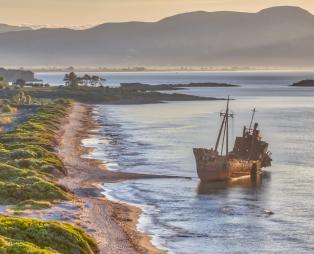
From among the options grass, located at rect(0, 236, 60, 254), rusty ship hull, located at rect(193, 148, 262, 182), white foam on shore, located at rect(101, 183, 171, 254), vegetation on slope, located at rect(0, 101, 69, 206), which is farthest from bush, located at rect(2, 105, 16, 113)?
grass, located at rect(0, 236, 60, 254)

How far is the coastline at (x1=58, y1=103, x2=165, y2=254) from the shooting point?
40688 millimetres

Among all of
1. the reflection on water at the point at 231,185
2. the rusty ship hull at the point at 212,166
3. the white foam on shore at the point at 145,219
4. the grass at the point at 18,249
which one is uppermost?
the grass at the point at 18,249

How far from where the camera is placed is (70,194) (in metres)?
53.5

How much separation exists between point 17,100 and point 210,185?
132776mm

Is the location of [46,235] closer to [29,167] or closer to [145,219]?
[145,219]

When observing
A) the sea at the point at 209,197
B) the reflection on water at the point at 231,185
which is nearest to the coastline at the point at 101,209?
the sea at the point at 209,197

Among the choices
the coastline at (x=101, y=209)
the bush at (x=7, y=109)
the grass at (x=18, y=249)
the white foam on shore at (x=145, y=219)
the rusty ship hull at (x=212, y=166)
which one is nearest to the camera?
the grass at (x=18, y=249)

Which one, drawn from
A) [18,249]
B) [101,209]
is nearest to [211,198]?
[101,209]

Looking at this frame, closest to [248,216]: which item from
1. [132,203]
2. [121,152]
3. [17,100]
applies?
[132,203]

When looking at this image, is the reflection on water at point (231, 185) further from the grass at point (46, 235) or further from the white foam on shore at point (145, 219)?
the grass at point (46, 235)

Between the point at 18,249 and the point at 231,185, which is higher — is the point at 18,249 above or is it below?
above

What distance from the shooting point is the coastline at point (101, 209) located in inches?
1602

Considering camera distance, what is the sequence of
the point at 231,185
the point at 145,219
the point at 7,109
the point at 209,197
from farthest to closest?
1. the point at 7,109
2. the point at 231,185
3. the point at 209,197
4. the point at 145,219

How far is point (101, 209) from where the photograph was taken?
50781mm
